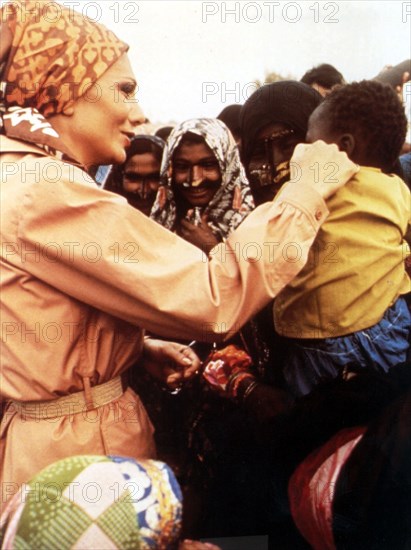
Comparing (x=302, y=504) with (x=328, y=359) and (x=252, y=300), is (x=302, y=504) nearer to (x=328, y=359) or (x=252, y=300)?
(x=328, y=359)

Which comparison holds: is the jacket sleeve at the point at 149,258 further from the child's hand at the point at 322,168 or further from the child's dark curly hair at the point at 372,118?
the child's dark curly hair at the point at 372,118

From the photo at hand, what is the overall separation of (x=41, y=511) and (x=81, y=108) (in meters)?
1.04

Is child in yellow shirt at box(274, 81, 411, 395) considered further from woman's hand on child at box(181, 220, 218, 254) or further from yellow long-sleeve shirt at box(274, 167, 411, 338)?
woman's hand on child at box(181, 220, 218, 254)

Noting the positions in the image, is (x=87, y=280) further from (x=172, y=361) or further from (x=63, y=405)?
(x=172, y=361)

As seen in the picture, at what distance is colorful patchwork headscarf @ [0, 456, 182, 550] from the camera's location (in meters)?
1.25

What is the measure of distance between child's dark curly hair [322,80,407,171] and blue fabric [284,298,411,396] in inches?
18.4

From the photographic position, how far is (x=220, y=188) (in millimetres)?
2912

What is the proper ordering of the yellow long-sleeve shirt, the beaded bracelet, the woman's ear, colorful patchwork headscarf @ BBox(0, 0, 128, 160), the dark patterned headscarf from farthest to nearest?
the dark patterned headscarf → the beaded bracelet → the woman's ear → the yellow long-sleeve shirt → colorful patchwork headscarf @ BBox(0, 0, 128, 160)

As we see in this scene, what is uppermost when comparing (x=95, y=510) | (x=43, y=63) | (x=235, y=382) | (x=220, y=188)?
(x=43, y=63)

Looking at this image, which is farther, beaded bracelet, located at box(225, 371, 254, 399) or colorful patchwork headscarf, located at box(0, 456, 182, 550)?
beaded bracelet, located at box(225, 371, 254, 399)

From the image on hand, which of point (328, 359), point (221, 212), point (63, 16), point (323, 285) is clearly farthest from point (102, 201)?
point (221, 212)

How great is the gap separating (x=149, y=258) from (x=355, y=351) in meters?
0.75

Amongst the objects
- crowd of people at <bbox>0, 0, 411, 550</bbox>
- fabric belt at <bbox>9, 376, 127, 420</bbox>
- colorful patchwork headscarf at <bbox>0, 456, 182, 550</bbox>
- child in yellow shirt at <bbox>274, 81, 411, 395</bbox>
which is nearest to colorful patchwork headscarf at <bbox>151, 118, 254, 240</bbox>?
crowd of people at <bbox>0, 0, 411, 550</bbox>

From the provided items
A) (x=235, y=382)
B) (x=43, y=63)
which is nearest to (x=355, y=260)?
(x=235, y=382)
